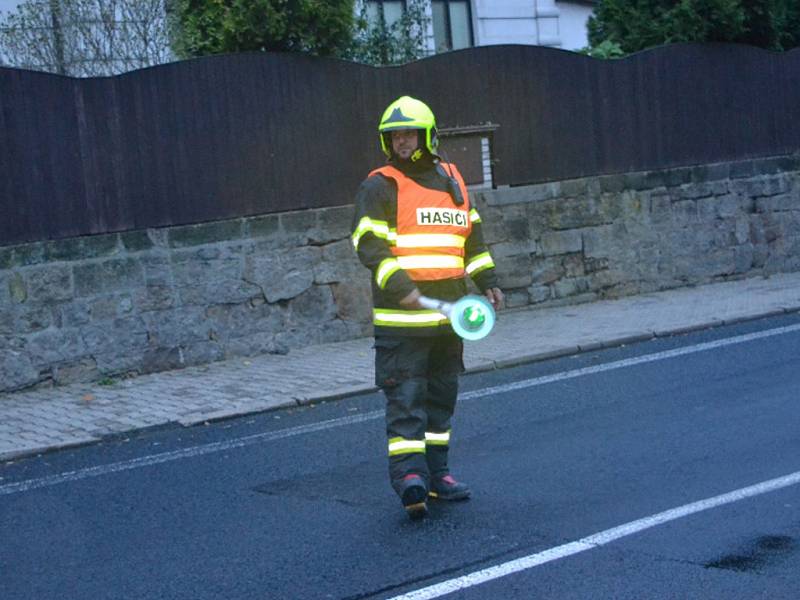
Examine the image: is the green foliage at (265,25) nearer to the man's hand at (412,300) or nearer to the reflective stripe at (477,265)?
the reflective stripe at (477,265)

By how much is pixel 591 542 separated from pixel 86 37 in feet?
30.7

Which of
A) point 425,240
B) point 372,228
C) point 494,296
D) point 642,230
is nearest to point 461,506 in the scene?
point 494,296

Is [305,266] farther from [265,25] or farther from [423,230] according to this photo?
[423,230]

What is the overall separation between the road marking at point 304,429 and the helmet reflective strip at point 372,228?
2550 millimetres

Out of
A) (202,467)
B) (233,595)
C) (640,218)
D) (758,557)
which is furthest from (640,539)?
(640,218)

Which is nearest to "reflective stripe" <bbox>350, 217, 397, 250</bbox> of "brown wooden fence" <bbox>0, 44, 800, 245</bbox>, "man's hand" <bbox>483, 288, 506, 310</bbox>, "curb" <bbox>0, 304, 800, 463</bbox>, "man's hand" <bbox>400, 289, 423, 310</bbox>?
"man's hand" <bbox>400, 289, 423, 310</bbox>

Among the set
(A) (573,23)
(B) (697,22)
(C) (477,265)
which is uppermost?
(A) (573,23)

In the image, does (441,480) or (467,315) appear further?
(441,480)

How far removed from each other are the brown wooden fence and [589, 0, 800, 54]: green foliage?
1.09 feet

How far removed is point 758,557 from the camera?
5.40 m

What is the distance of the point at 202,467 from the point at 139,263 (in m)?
3.91

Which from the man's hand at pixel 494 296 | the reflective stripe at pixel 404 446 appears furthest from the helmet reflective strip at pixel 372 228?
the reflective stripe at pixel 404 446

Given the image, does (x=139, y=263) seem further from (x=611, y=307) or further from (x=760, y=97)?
(x=760, y=97)

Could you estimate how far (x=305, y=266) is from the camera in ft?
40.4
